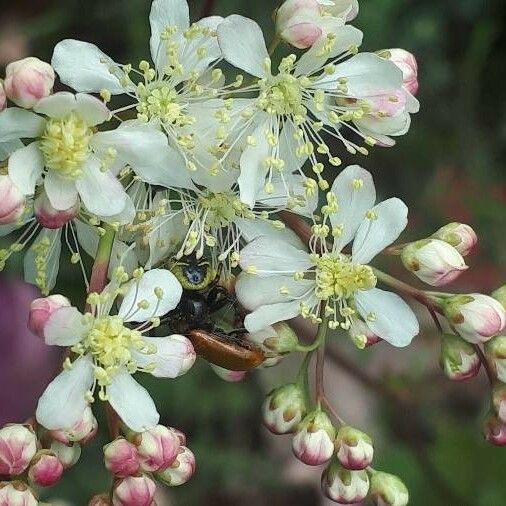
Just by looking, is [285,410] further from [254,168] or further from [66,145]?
[66,145]

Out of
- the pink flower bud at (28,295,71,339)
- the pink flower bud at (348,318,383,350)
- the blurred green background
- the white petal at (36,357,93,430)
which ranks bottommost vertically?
the blurred green background

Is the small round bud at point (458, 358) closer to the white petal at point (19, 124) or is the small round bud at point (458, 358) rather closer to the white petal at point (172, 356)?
the white petal at point (172, 356)

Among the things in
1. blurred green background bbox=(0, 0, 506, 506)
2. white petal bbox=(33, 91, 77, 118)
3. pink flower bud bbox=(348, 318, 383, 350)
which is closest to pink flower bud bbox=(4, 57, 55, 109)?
white petal bbox=(33, 91, 77, 118)

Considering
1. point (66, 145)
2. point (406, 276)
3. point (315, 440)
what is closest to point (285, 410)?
point (315, 440)

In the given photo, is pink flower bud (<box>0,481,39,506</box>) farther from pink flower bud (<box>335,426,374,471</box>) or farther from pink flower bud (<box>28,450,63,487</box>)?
pink flower bud (<box>335,426,374,471</box>)

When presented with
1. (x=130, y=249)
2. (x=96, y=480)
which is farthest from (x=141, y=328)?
(x=96, y=480)
